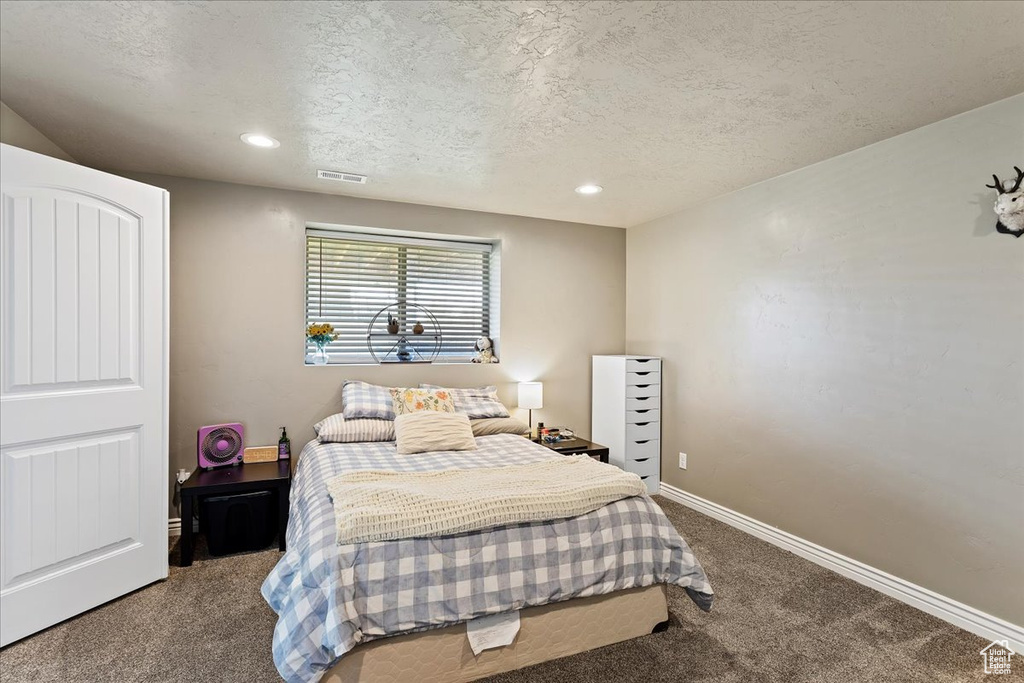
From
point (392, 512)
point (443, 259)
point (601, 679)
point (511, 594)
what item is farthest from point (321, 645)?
point (443, 259)

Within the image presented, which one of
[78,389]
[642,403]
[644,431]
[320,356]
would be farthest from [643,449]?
[78,389]

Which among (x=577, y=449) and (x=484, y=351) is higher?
(x=484, y=351)

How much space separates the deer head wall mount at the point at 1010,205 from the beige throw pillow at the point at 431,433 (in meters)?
2.93

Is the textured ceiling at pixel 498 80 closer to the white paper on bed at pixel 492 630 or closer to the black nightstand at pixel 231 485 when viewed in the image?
the black nightstand at pixel 231 485

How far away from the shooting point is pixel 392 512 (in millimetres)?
1979

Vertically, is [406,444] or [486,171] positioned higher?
[486,171]

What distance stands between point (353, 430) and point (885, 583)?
10.6 ft

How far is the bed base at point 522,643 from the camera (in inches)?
71.7

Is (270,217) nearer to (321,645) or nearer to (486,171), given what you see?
(486,171)

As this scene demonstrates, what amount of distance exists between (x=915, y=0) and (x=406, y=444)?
121 inches

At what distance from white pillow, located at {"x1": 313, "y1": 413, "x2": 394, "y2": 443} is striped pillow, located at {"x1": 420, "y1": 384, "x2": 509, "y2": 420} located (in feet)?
1.77

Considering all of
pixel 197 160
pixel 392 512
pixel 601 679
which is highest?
pixel 197 160

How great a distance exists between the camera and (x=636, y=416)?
4.30 meters

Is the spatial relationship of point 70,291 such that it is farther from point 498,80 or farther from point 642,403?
point 642,403
